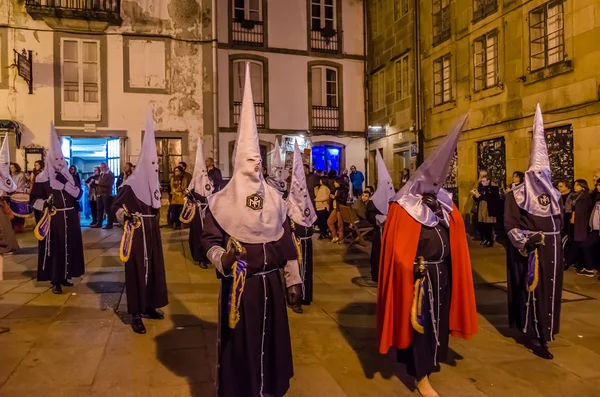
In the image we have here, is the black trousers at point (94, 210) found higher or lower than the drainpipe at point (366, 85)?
lower

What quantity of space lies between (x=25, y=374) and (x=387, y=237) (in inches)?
146

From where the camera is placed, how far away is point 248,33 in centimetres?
2178

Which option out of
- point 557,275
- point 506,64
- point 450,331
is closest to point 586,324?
point 557,275

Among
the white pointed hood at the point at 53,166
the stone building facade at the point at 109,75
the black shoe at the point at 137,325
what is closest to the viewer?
the black shoe at the point at 137,325

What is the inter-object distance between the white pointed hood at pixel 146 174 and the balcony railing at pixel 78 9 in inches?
545

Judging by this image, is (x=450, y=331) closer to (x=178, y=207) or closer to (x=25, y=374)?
(x=25, y=374)

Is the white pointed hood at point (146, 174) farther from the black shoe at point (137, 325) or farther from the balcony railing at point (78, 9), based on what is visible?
the balcony railing at point (78, 9)

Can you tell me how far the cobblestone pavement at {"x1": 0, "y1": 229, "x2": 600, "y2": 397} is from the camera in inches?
184

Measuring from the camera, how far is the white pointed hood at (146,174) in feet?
21.1

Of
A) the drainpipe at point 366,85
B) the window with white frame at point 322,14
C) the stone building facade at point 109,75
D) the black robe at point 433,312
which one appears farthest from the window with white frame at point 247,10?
the black robe at point 433,312

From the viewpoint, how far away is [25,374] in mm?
4879

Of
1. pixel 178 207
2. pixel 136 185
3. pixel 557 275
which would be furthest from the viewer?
pixel 178 207

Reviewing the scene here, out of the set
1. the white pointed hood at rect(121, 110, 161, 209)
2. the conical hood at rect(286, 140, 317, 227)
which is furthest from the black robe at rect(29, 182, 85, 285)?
the conical hood at rect(286, 140, 317, 227)

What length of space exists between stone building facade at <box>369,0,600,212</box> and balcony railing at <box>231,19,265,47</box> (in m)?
6.95
